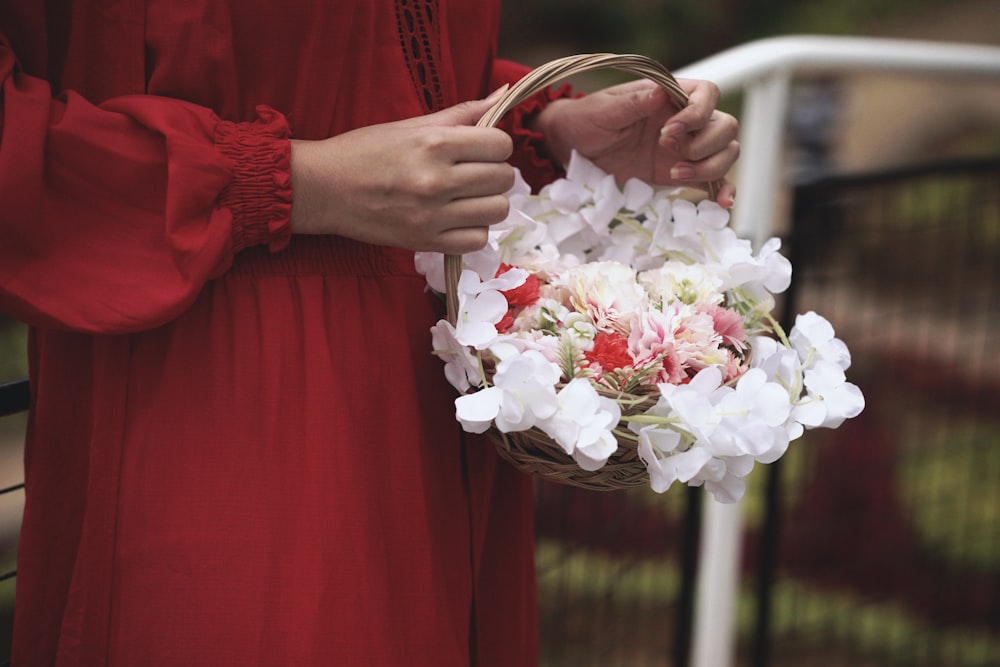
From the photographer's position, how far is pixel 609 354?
2.76 feet

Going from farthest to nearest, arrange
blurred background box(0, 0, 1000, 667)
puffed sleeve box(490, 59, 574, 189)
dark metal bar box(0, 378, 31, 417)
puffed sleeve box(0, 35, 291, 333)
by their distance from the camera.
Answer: blurred background box(0, 0, 1000, 667), puffed sleeve box(490, 59, 574, 189), dark metal bar box(0, 378, 31, 417), puffed sleeve box(0, 35, 291, 333)

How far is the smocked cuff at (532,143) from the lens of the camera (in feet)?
3.75

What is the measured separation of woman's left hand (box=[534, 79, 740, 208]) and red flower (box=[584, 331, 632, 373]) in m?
0.28

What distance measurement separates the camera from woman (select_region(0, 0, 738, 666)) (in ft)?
2.53

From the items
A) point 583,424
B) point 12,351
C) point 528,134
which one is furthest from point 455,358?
point 12,351

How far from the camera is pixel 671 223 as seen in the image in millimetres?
1047

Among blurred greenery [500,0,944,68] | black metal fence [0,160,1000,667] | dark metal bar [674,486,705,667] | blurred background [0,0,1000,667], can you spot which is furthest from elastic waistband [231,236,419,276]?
blurred greenery [500,0,944,68]

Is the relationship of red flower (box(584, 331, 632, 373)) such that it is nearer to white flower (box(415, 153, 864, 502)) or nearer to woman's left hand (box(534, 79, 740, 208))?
white flower (box(415, 153, 864, 502))

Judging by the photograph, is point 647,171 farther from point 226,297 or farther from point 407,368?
point 226,297

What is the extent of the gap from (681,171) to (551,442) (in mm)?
381

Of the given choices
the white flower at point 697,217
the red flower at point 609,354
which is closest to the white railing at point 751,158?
the white flower at point 697,217

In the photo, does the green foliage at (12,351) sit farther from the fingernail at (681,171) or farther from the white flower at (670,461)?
the white flower at (670,461)

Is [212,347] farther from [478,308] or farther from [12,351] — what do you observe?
[12,351]

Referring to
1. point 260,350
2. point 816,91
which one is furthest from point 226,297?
point 816,91
